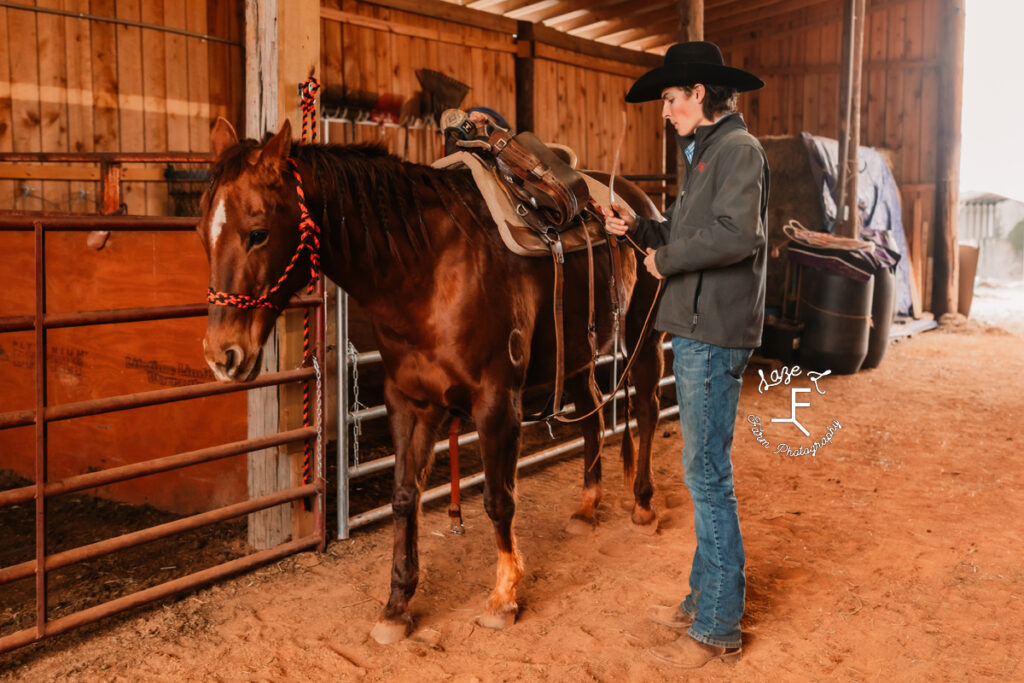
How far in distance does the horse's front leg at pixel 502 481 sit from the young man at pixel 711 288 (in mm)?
535

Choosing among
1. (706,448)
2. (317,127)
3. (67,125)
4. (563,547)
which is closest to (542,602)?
(563,547)

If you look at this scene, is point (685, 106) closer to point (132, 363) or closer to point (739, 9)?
point (132, 363)

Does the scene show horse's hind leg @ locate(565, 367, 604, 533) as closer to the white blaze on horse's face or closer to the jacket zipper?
the jacket zipper

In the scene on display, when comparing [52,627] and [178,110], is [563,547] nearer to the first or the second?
[52,627]

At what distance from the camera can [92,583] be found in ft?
9.96

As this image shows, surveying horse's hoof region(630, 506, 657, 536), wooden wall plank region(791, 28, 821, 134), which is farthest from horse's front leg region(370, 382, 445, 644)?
wooden wall plank region(791, 28, 821, 134)

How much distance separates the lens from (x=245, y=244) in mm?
2102

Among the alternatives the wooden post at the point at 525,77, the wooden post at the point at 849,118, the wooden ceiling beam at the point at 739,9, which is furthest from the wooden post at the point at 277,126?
the wooden ceiling beam at the point at 739,9

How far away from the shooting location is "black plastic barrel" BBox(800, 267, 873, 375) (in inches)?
278

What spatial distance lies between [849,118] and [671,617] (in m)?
6.52

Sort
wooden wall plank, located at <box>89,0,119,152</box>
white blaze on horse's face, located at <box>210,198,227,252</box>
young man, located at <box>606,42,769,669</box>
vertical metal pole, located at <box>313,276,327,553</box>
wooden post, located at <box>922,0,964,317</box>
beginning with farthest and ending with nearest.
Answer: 1. wooden post, located at <box>922,0,964,317</box>
2. wooden wall plank, located at <box>89,0,119,152</box>
3. vertical metal pole, located at <box>313,276,327,553</box>
4. young man, located at <box>606,42,769,669</box>
5. white blaze on horse's face, located at <box>210,198,227,252</box>

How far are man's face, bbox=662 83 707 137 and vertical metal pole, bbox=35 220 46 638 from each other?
1915mm

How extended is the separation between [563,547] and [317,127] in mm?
2025

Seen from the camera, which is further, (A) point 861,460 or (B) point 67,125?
(B) point 67,125
